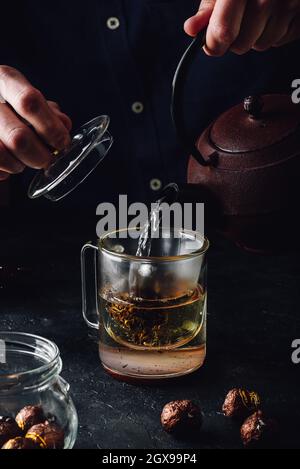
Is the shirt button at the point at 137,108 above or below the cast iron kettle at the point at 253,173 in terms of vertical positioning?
below

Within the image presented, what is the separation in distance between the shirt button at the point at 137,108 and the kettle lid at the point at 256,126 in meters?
0.61

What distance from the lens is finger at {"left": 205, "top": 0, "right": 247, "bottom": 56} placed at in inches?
47.5

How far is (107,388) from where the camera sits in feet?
3.92

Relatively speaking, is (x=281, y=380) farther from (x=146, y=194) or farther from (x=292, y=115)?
(x=146, y=194)

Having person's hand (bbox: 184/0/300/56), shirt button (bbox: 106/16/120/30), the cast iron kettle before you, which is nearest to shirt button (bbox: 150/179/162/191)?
shirt button (bbox: 106/16/120/30)

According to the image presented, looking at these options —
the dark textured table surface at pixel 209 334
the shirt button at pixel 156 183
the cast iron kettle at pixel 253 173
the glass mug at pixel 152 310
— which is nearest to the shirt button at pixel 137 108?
the shirt button at pixel 156 183

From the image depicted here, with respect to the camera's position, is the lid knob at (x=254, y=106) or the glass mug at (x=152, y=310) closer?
the glass mug at (x=152, y=310)

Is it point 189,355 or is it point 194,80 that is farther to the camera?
point 194,80

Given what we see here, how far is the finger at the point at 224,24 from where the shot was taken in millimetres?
1206

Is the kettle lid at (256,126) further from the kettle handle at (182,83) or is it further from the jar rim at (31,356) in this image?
the jar rim at (31,356)

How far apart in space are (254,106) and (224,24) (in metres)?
0.21
